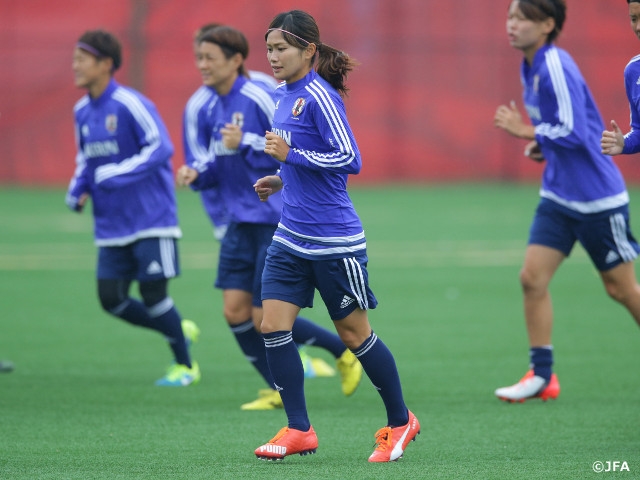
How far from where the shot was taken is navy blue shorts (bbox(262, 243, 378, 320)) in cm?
574

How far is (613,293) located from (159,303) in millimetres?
3251

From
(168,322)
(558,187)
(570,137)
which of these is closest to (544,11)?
(570,137)

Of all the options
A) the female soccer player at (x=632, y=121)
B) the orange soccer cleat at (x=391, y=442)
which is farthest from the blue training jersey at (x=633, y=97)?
the orange soccer cleat at (x=391, y=442)

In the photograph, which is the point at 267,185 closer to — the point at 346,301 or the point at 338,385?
the point at 346,301

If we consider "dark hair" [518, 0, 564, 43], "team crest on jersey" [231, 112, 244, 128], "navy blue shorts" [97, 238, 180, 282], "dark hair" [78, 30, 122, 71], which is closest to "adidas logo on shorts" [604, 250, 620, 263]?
"dark hair" [518, 0, 564, 43]

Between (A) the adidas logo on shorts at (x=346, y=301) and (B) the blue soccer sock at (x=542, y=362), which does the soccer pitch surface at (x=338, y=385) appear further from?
(A) the adidas logo on shorts at (x=346, y=301)

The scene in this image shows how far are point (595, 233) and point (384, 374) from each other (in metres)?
2.31

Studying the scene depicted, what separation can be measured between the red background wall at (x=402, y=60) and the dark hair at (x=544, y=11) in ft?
66.8

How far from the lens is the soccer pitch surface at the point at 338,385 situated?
5.74 m

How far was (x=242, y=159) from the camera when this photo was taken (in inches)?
296

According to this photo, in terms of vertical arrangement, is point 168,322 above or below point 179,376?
above

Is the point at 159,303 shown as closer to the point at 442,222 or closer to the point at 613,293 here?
the point at 613,293

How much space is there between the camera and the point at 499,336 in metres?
10.0

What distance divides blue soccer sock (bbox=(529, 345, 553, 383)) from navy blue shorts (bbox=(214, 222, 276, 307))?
1919mm
